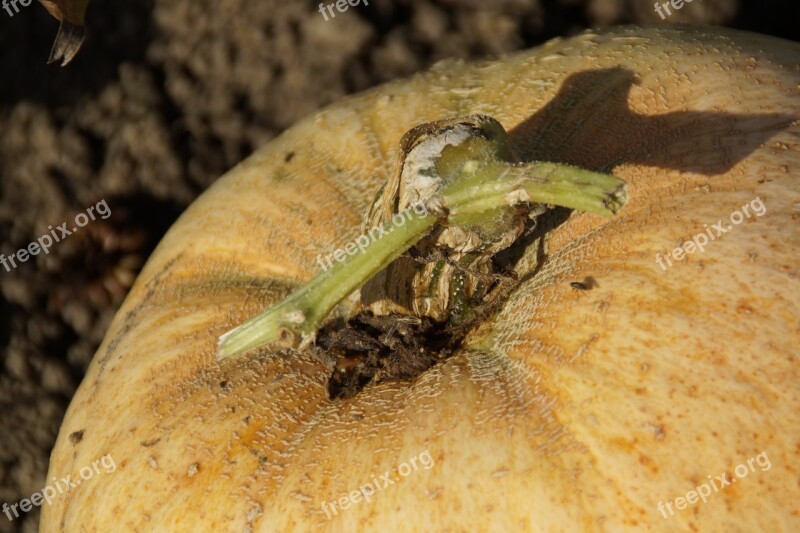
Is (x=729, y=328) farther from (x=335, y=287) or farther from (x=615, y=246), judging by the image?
(x=335, y=287)

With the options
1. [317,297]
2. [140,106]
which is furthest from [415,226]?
[140,106]

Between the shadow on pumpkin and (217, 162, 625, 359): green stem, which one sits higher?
(217, 162, 625, 359): green stem

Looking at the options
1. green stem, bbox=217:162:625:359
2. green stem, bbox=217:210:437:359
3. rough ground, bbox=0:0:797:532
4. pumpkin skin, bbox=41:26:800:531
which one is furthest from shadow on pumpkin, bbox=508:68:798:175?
rough ground, bbox=0:0:797:532

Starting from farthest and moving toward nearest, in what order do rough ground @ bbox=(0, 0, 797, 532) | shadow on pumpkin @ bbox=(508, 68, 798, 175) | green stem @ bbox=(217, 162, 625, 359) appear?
rough ground @ bbox=(0, 0, 797, 532)
shadow on pumpkin @ bbox=(508, 68, 798, 175)
green stem @ bbox=(217, 162, 625, 359)

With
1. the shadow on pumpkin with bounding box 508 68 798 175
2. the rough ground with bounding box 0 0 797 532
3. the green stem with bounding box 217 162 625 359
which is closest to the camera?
the green stem with bounding box 217 162 625 359

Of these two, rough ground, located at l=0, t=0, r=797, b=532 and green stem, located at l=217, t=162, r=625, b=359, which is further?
rough ground, located at l=0, t=0, r=797, b=532

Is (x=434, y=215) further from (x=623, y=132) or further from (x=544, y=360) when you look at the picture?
(x=623, y=132)

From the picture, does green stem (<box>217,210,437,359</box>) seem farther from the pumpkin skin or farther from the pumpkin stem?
the pumpkin skin
